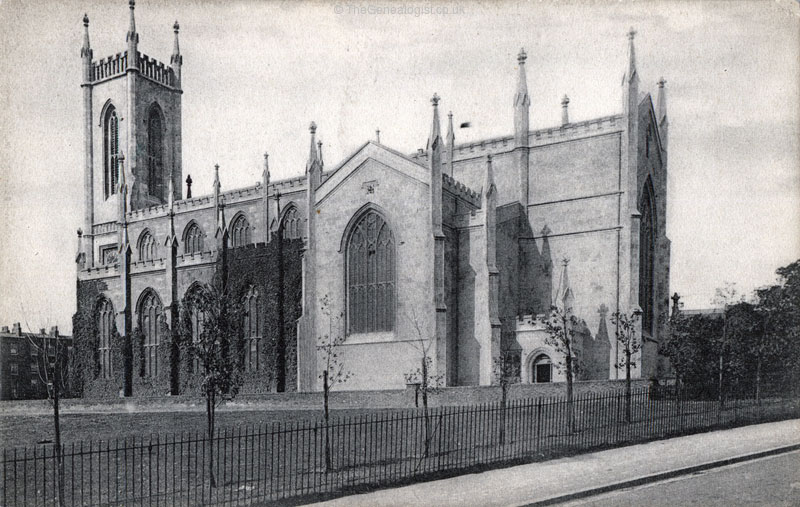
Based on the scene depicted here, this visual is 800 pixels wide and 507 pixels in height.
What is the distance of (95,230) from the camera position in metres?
58.7

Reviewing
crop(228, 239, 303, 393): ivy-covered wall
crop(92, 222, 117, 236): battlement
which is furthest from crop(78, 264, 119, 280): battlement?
crop(228, 239, 303, 393): ivy-covered wall

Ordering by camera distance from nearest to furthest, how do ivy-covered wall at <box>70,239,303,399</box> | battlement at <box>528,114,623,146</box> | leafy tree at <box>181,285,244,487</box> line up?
1. leafy tree at <box>181,285,244,487</box>
2. battlement at <box>528,114,623,146</box>
3. ivy-covered wall at <box>70,239,303,399</box>

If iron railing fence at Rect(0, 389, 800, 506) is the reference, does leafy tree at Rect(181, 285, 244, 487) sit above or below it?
above

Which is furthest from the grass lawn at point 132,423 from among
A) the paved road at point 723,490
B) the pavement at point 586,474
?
the paved road at point 723,490

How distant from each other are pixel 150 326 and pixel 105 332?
13.5 ft

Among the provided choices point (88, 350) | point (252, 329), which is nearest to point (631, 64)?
point (252, 329)

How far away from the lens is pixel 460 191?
36.1 metres

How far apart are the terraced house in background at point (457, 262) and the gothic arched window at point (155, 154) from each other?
1578cm

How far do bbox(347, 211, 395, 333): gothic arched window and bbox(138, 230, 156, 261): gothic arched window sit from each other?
24221 mm

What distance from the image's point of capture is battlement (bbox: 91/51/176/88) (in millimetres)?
57812

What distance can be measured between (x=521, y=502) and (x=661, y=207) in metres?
29.5

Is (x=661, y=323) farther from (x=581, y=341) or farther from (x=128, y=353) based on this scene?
(x=128, y=353)

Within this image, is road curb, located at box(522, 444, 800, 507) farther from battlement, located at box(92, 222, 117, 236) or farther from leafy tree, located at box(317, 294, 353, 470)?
battlement, located at box(92, 222, 117, 236)

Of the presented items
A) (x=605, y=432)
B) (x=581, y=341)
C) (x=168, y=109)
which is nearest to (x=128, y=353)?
(x=168, y=109)
